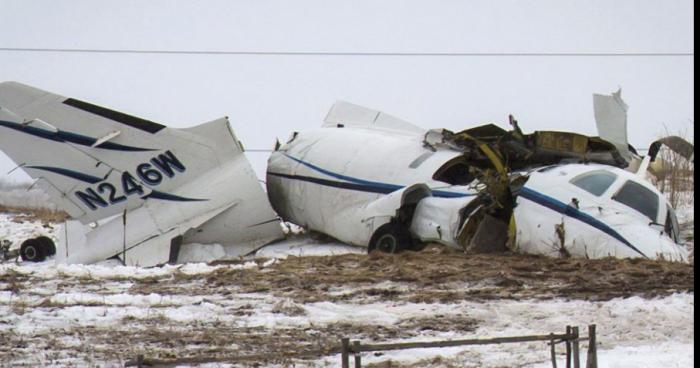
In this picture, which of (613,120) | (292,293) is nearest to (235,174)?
(613,120)

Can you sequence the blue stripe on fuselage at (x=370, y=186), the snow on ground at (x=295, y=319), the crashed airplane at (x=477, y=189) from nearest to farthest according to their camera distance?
Answer: the snow on ground at (x=295, y=319)
the crashed airplane at (x=477, y=189)
the blue stripe on fuselage at (x=370, y=186)

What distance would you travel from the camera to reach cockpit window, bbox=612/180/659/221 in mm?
18969

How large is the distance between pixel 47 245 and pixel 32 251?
311 mm

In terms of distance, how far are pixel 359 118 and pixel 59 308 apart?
1343 cm

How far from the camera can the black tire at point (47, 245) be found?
24.8m

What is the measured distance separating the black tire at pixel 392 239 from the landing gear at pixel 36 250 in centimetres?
687

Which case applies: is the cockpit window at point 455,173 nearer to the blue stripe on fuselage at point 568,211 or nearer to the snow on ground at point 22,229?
the blue stripe on fuselage at point 568,211

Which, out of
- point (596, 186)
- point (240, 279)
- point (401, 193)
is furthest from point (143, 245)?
point (596, 186)

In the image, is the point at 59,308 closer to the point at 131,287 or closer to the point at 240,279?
the point at 131,287

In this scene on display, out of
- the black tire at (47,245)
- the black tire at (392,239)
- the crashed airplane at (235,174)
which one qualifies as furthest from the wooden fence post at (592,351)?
the black tire at (47,245)

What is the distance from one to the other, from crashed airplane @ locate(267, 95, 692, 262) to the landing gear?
420cm

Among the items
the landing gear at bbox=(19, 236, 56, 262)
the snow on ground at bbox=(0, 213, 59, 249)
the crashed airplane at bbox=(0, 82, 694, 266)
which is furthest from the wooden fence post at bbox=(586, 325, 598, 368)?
the snow on ground at bbox=(0, 213, 59, 249)

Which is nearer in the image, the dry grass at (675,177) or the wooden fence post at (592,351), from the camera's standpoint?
the wooden fence post at (592,351)

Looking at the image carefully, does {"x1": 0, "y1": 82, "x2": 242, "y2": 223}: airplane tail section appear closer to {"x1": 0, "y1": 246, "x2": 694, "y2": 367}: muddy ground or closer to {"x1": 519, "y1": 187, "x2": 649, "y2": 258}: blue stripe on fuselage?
{"x1": 0, "y1": 246, "x2": 694, "y2": 367}: muddy ground
